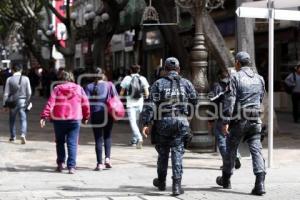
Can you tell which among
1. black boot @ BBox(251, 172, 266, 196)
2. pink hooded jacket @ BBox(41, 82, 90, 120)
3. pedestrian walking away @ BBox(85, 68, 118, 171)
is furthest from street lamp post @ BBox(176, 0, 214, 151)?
black boot @ BBox(251, 172, 266, 196)

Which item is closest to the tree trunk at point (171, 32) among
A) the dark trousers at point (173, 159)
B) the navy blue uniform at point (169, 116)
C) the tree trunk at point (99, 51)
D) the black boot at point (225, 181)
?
the tree trunk at point (99, 51)

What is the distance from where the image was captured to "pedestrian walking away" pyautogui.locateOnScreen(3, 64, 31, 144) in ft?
47.9

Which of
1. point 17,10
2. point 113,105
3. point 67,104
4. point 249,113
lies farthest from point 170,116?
point 17,10

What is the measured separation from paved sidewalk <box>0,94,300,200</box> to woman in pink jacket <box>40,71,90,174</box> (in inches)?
13.9

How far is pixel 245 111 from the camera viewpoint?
850cm

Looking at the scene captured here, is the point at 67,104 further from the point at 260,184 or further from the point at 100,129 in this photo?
the point at 260,184

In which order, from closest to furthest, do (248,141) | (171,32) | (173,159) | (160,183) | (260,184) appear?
(260,184) < (173,159) < (248,141) < (160,183) < (171,32)

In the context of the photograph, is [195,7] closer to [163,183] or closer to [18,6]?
[163,183]

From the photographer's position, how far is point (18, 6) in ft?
110

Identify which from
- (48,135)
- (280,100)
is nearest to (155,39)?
(280,100)

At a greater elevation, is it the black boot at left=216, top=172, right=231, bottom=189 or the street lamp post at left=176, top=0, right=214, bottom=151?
the street lamp post at left=176, top=0, right=214, bottom=151

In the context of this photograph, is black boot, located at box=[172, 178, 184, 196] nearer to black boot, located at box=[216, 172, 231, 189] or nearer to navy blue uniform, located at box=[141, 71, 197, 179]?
navy blue uniform, located at box=[141, 71, 197, 179]

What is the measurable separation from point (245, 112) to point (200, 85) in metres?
4.47

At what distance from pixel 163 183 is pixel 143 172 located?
179 centimetres
